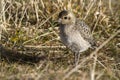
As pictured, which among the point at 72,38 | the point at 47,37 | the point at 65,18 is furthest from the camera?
the point at 47,37

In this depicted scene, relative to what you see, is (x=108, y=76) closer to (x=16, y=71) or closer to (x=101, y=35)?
(x=16, y=71)

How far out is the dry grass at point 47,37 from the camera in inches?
260

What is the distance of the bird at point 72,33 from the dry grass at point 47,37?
0.77 feet

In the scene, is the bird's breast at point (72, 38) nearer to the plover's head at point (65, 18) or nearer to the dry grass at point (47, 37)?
the plover's head at point (65, 18)

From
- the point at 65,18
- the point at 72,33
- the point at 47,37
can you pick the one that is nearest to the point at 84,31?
the point at 72,33

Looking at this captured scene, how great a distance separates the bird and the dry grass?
23 cm

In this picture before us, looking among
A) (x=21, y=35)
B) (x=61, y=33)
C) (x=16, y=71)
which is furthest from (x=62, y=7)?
(x=16, y=71)

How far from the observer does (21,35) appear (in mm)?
7664

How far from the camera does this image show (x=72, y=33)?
255 inches

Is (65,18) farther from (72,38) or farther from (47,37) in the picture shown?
(47,37)

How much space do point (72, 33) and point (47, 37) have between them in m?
1.39

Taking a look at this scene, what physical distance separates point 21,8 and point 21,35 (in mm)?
941

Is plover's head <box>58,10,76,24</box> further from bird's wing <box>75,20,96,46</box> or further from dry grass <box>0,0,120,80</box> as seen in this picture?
dry grass <box>0,0,120,80</box>

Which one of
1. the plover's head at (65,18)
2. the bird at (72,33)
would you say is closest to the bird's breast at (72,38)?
the bird at (72,33)
